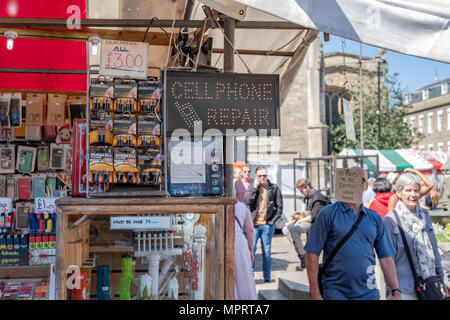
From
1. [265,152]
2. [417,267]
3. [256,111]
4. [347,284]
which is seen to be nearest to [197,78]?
[256,111]

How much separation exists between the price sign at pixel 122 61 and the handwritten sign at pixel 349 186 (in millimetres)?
1699

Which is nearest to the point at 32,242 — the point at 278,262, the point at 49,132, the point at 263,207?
the point at 49,132

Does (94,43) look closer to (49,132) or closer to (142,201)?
(49,132)

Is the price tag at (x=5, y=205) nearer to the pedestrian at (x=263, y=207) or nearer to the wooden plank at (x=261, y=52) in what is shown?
the wooden plank at (x=261, y=52)

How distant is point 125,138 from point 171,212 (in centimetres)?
55

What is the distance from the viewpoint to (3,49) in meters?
5.37

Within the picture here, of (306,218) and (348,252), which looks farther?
(306,218)

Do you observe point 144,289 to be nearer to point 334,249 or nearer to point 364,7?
point 334,249

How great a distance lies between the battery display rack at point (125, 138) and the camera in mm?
2887

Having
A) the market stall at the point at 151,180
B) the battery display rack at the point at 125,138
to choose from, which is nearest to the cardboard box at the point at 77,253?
the market stall at the point at 151,180

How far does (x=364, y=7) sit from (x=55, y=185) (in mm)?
4431

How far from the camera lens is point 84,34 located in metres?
5.23

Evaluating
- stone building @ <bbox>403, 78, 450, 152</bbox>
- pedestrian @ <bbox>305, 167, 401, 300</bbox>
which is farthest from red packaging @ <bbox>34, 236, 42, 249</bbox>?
stone building @ <bbox>403, 78, 450, 152</bbox>

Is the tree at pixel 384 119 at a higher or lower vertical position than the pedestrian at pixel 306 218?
higher
